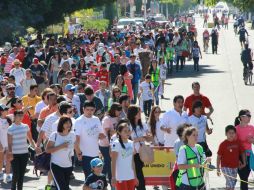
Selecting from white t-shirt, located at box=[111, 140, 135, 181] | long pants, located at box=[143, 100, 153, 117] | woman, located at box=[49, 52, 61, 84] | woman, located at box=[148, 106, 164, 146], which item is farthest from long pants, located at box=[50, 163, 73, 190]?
woman, located at box=[49, 52, 61, 84]

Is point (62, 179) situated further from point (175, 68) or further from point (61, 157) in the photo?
point (175, 68)

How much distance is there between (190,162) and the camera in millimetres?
12539

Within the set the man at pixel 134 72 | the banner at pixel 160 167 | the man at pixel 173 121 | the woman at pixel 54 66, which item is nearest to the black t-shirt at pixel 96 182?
the banner at pixel 160 167

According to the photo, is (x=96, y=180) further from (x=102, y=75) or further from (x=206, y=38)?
(x=206, y=38)

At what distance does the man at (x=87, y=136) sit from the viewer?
574 inches

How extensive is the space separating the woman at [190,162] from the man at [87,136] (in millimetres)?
2291

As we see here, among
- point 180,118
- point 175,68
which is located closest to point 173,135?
point 180,118

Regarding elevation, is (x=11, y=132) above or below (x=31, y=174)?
above

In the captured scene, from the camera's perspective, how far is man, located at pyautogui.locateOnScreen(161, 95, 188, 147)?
16234mm

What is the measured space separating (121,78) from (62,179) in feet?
35.5

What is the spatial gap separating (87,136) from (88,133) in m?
0.05

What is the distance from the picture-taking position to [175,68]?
4372 cm

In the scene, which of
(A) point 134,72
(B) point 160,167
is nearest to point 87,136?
(B) point 160,167

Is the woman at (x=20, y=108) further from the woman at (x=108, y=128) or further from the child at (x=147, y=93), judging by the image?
the child at (x=147, y=93)
